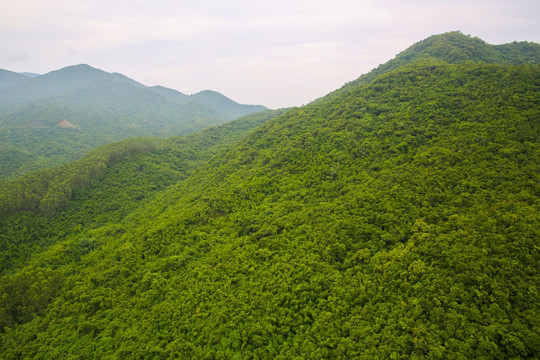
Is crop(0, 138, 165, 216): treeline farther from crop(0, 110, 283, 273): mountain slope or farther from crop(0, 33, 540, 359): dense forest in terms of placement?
crop(0, 33, 540, 359): dense forest

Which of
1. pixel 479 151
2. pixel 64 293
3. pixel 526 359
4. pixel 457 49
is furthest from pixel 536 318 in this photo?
pixel 457 49

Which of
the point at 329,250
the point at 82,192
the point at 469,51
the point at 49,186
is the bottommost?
the point at 329,250

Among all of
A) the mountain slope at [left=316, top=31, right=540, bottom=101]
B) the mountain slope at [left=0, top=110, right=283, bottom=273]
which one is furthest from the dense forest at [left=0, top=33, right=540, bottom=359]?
the mountain slope at [left=316, top=31, right=540, bottom=101]

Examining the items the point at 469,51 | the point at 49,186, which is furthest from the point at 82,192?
the point at 469,51

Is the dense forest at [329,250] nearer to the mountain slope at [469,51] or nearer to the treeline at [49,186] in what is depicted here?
the treeline at [49,186]

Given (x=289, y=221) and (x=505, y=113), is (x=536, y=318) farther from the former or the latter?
(x=505, y=113)

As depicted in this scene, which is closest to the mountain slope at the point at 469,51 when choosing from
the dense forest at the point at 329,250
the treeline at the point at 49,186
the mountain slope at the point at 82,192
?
the dense forest at the point at 329,250

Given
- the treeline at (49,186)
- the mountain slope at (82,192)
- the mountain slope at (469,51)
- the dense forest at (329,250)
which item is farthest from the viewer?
the mountain slope at (469,51)

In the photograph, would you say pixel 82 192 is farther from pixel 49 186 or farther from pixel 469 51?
pixel 469 51
